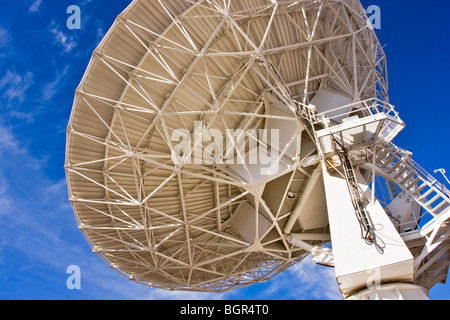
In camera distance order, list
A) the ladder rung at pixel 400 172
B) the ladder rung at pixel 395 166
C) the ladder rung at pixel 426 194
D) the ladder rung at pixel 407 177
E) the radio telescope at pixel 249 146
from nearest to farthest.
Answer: the radio telescope at pixel 249 146 < the ladder rung at pixel 426 194 < the ladder rung at pixel 407 177 < the ladder rung at pixel 400 172 < the ladder rung at pixel 395 166

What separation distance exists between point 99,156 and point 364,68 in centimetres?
1476

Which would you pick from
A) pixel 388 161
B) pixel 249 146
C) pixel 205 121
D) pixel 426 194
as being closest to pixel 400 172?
pixel 388 161

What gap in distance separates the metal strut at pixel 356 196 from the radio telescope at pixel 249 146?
0.18 feet

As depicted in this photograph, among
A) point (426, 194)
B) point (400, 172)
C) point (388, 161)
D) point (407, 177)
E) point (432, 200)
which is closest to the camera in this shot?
point (432, 200)

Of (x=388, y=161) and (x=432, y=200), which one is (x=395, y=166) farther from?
(x=432, y=200)

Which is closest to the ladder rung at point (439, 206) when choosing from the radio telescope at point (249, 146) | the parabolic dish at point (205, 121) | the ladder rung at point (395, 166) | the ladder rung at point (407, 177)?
the radio telescope at point (249, 146)

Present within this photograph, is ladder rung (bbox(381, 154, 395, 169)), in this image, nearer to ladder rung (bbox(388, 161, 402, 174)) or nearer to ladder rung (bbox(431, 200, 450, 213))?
ladder rung (bbox(388, 161, 402, 174))

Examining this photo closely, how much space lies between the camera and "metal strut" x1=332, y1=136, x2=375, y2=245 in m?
14.2

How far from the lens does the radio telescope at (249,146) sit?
1486 centimetres

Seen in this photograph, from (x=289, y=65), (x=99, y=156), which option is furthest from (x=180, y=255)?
(x=289, y=65)

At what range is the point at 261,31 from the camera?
661 inches

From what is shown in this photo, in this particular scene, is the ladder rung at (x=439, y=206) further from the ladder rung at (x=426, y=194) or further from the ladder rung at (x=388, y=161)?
the ladder rung at (x=388, y=161)

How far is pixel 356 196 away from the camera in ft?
50.4

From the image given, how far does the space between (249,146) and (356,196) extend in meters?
5.95
